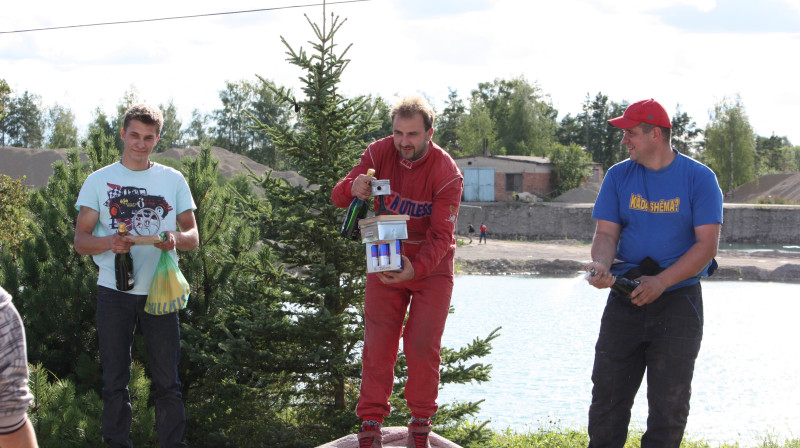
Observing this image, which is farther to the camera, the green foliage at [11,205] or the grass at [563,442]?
the green foliage at [11,205]

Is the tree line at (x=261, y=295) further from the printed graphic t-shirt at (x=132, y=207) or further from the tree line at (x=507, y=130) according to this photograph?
the tree line at (x=507, y=130)

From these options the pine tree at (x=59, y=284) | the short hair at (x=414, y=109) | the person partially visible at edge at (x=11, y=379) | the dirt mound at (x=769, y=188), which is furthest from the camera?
the dirt mound at (x=769, y=188)

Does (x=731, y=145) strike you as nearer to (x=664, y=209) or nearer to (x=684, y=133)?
(x=684, y=133)

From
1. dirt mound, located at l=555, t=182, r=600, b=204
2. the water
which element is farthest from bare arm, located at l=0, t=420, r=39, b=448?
dirt mound, located at l=555, t=182, r=600, b=204

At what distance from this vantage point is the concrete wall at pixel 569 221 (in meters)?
48.9

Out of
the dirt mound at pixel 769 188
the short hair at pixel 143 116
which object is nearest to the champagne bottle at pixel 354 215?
the short hair at pixel 143 116

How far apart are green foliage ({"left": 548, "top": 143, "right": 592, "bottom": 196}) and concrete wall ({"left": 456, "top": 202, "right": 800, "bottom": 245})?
829cm

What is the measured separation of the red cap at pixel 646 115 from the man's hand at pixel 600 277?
78cm

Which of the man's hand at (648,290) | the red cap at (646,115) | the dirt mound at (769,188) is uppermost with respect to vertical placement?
the dirt mound at (769,188)

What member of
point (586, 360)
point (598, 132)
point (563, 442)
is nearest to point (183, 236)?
point (563, 442)

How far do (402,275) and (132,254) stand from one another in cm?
164

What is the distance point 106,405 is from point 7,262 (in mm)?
2706

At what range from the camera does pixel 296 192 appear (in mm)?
6453

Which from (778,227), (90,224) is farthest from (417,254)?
(778,227)
